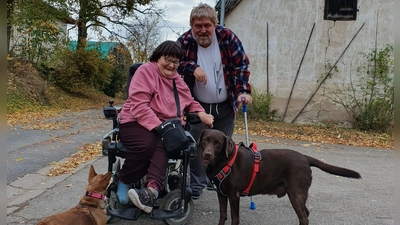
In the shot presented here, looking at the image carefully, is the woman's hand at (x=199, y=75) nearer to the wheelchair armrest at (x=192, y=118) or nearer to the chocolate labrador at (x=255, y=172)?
the wheelchair armrest at (x=192, y=118)

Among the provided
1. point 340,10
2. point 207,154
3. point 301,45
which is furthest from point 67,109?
point 207,154

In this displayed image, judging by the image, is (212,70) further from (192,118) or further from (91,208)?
(91,208)

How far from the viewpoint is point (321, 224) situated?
12.1 ft

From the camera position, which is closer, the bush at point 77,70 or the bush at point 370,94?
the bush at point 370,94

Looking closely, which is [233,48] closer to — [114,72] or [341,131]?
[341,131]

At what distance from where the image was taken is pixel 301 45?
490 inches

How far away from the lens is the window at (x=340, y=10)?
39.3 ft

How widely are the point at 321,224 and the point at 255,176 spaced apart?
3.61 ft

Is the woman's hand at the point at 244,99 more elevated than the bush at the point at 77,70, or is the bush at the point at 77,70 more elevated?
the bush at the point at 77,70

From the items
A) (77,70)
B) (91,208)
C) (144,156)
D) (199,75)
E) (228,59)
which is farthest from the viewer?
(77,70)

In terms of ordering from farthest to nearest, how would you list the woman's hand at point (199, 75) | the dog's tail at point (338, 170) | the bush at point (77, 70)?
the bush at point (77, 70) < the woman's hand at point (199, 75) < the dog's tail at point (338, 170)

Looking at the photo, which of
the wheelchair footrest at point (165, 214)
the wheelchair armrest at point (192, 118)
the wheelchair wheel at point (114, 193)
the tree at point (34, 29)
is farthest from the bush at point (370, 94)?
the tree at point (34, 29)

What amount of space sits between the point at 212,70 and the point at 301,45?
9497 millimetres

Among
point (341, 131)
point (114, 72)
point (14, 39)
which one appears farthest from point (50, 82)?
point (341, 131)
